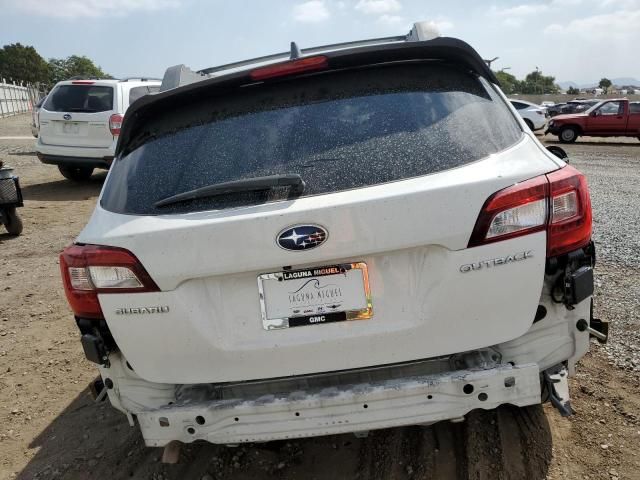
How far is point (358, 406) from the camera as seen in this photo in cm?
208

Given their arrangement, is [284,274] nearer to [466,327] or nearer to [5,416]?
[466,327]

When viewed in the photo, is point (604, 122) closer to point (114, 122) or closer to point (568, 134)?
point (568, 134)

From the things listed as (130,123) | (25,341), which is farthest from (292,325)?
(25,341)

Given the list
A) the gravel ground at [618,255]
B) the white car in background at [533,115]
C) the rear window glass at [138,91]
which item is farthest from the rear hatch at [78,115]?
the white car in background at [533,115]

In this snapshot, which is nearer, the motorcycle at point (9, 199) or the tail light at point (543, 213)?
the tail light at point (543, 213)

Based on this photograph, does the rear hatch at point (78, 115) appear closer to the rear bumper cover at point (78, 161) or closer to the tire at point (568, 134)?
the rear bumper cover at point (78, 161)

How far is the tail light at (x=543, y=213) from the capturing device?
6.51 ft

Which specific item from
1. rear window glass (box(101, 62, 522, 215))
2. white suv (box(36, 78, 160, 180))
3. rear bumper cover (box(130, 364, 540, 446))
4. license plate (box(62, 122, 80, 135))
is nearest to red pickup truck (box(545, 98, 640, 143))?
white suv (box(36, 78, 160, 180))

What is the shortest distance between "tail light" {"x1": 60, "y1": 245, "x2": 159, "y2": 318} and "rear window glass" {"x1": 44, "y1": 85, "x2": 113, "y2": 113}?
9440 millimetres

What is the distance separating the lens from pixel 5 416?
3.54 meters

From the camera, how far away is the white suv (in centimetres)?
1066

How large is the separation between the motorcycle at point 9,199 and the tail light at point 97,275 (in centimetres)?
619

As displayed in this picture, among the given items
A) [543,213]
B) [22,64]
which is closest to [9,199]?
[543,213]

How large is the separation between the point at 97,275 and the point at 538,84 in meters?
132
